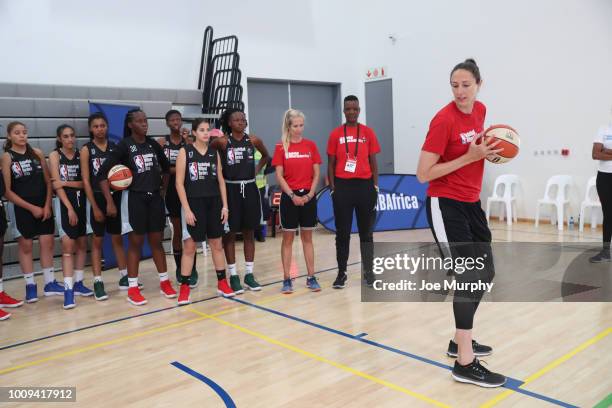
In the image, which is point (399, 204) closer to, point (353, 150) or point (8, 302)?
point (353, 150)

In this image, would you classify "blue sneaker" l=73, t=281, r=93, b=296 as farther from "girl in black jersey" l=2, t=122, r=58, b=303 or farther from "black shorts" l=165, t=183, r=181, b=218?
"black shorts" l=165, t=183, r=181, b=218

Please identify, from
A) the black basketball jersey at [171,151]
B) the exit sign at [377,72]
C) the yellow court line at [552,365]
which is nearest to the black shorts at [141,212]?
the black basketball jersey at [171,151]

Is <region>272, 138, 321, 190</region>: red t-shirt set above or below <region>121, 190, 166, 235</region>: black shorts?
above

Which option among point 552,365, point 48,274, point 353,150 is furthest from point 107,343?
point 552,365

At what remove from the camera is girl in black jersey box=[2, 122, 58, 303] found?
4.55 m

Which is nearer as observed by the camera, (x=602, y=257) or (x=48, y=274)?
(x=48, y=274)

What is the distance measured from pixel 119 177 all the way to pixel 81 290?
1.40 metres

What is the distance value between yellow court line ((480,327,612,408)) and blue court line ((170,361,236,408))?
1.30 m

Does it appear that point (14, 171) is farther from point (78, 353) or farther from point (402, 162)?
point (402, 162)

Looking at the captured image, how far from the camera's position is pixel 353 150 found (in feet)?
15.5

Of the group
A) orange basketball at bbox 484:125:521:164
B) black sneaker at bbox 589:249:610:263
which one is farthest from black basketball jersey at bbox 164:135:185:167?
black sneaker at bbox 589:249:610:263

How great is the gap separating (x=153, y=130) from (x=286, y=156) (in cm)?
319

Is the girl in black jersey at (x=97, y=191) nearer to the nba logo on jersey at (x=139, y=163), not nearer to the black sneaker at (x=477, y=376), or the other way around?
the nba logo on jersey at (x=139, y=163)

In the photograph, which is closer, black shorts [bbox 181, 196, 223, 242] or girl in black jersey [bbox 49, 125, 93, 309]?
black shorts [bbox 181, 196, 223, 242]
